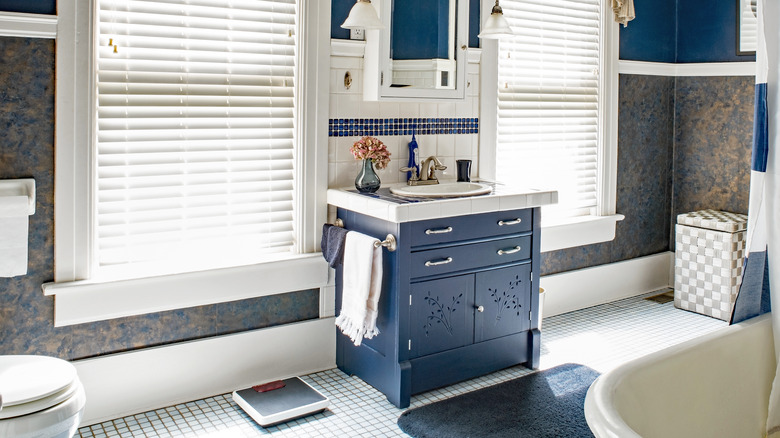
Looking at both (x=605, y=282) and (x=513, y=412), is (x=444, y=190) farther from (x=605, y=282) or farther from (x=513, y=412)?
(x=605, y=282)

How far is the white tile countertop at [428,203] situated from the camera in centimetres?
336

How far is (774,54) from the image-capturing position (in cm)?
262

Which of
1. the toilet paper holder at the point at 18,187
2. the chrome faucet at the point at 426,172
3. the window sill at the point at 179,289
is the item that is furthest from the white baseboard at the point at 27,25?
the chrome faucet at the point at 426,172

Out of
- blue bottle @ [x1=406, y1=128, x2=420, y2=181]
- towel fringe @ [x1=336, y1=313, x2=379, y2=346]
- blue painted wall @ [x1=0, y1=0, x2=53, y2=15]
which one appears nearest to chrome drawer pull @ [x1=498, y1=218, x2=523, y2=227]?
blue bottle @ [x1=406, y1=128, x2=420, y2=181]

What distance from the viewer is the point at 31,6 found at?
297 cm

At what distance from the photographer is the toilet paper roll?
2752mm

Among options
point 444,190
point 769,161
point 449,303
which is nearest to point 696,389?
point 769,161

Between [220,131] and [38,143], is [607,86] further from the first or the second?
[38,143]

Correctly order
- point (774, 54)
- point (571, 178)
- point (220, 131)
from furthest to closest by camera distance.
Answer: point (571, 178) → point (220, 131) → point (774, 54)

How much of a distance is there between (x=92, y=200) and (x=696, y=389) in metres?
2.43

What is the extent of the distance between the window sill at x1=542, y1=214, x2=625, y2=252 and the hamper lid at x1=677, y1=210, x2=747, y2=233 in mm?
424

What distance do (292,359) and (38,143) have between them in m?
1.55

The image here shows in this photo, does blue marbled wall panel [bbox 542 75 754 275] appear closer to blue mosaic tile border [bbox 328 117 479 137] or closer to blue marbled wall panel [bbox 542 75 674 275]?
blue marbled wall panel [bbox 542 75 674 275]

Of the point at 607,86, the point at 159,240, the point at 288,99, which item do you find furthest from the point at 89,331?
the point at 607,86
